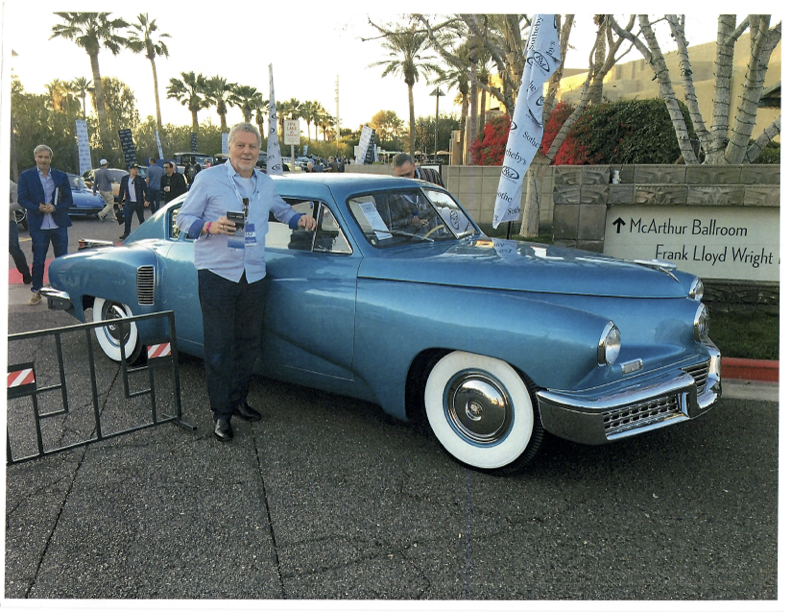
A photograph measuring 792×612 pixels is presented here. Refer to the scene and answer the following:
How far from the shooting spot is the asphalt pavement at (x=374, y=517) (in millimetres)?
2479

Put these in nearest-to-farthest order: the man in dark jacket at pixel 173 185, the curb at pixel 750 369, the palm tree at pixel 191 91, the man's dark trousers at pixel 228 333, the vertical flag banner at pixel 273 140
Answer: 1. the man's dark trousers at pixel 228 333
2. the curb at pixel 750 369
3. the vertical flag banner at pixel 273 140
4. the man in dark jacket at pixel 173 185
5. the palm tree at pixel 191 91

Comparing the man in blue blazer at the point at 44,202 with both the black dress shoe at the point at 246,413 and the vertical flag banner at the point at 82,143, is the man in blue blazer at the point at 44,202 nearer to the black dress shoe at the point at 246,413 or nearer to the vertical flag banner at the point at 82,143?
the black dress shoe at the point at 246,413

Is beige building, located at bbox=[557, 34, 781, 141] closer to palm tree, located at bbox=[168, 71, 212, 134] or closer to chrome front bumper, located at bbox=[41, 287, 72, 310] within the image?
chrome front bumper, located at bbox=[41, 287, 72, 310]

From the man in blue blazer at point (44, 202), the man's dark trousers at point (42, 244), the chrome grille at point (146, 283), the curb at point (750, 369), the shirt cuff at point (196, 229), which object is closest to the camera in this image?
the shirt cuff at point (196, 229)

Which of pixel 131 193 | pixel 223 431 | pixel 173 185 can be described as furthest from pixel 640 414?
pixel 131 193

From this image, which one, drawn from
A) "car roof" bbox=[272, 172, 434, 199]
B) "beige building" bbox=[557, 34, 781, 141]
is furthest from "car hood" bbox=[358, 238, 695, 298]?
"beige building" bbox=[557, 34, 781, 141]

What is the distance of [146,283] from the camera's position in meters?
4.52

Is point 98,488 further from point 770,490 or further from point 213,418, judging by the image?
point 770,490

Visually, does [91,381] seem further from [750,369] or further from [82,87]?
[82,87]

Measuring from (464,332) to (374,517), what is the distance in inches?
38.1

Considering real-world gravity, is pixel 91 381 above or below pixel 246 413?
above

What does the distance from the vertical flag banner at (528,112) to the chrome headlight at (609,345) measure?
8.92ft

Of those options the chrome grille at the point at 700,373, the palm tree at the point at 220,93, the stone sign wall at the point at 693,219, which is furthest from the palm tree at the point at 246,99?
the chrome grille at the point at 700,373

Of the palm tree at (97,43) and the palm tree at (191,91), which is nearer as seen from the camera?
the palm tree at (97,43)
